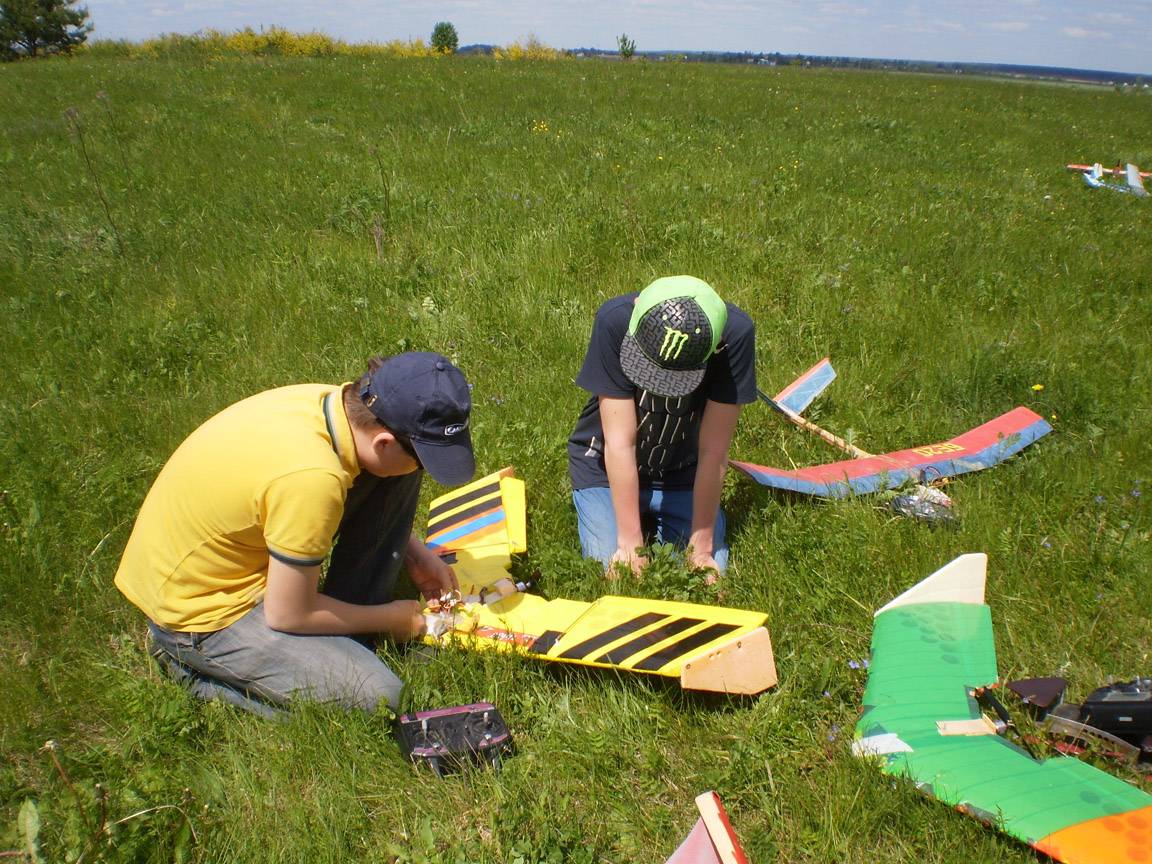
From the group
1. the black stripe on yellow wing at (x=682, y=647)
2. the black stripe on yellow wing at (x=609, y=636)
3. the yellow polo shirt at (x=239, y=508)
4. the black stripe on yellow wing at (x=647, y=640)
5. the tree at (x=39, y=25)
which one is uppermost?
the tree at (x=39, y=25)

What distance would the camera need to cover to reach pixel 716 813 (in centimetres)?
191

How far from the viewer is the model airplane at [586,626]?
244 cm

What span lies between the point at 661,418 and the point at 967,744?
5.26 ft

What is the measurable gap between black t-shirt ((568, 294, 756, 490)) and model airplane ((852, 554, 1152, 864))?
100 centimetres

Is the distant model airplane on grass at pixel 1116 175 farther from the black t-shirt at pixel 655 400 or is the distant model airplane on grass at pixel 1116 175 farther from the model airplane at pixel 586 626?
the model airplane at pixel 586 626

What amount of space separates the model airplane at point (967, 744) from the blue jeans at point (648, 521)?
81 centimetres

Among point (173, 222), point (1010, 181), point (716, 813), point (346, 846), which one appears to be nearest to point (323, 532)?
point (346, 846)

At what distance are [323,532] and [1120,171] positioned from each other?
12151 millimetres

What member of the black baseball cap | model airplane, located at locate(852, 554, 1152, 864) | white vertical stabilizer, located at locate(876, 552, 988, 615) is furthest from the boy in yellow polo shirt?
white vertical stabilizer, located at locate(876, 552, 988, 615)

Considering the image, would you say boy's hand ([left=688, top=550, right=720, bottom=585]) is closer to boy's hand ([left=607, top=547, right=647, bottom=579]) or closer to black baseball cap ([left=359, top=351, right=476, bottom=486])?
boy's hand ([left=607, top=547, right=647, bottom=579])

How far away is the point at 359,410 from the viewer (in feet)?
7.50

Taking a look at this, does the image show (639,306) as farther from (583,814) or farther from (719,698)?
(583,814)

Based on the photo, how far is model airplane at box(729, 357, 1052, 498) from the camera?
3555 millimetres

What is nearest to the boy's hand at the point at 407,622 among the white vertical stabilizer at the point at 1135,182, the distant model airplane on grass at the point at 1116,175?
the distant model airplane on grass at the point at 1116,175
